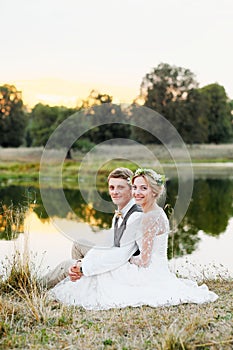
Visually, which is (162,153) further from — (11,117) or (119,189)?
(119,189)

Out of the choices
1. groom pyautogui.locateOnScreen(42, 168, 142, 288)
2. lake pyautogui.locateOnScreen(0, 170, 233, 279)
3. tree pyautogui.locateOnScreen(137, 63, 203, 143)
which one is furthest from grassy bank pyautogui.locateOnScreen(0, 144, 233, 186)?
groom pyautogui.locateOnScreen(42, 168, 142, 288)

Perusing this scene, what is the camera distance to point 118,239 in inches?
194

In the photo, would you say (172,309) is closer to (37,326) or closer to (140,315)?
(140,315)

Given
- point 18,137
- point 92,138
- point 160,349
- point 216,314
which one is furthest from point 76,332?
point 18,137

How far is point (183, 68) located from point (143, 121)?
32.1 meters

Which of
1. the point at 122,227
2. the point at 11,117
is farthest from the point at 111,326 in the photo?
the point at 11,117

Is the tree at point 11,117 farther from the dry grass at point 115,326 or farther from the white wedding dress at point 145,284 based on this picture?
the dry grass at point 115,326

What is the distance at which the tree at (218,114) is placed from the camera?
39125 millimetres

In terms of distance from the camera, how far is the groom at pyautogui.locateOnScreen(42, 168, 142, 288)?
15.7 ft

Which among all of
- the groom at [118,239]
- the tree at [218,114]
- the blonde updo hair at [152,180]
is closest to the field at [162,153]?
the tree at [218,114]

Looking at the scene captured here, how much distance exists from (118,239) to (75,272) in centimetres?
50

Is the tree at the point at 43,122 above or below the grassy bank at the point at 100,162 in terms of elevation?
above

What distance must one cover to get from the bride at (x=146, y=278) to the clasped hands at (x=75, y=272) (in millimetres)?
144

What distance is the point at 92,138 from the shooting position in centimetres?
2283
